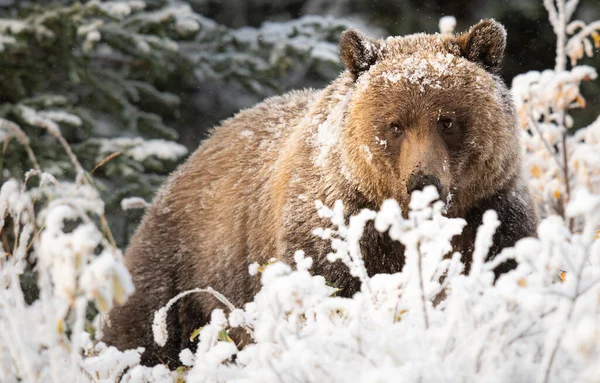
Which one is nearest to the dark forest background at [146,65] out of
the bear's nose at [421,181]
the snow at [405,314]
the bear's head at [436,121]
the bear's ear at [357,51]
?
the bear's ear at [357,51]

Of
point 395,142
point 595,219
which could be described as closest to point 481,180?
point 395,142

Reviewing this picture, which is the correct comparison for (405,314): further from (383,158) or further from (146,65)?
(146,65)

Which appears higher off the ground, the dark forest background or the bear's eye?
the bear's eye

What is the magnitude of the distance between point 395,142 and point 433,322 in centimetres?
172

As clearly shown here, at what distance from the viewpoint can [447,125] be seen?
146 inches

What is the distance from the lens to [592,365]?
1546 mm

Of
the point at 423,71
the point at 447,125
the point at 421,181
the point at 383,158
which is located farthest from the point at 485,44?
the point at 421,181

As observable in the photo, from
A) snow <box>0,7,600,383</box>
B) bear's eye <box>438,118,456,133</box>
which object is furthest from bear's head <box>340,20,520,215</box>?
snow <box>0,7,600,383</box>

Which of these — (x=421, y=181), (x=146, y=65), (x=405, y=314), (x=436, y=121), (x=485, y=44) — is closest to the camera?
(x=405, y=314)

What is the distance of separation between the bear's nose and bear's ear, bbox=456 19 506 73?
928 millimetres

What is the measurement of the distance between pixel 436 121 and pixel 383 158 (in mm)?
318

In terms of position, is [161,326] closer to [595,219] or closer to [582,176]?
[595,219]

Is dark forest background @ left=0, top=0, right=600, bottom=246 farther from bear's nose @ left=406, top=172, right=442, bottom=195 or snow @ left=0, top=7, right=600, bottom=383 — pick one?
snow @ left=0, top=7, right=600, bottom=383

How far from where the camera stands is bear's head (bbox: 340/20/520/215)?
3.68 m
